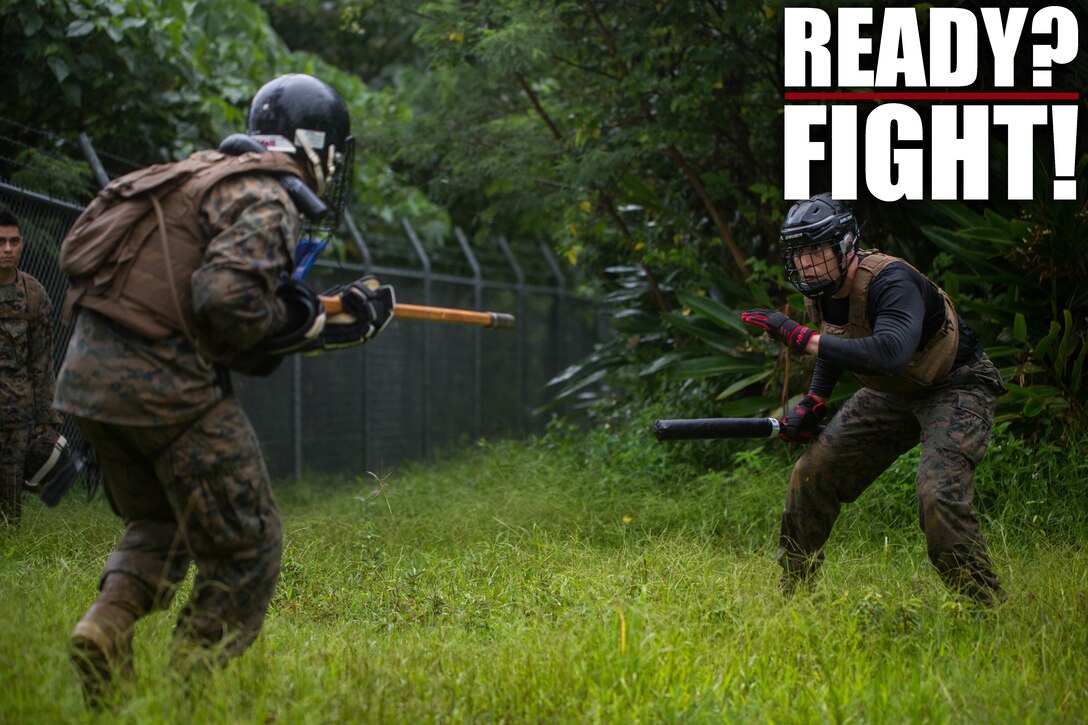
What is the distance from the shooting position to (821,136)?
757 centimetres

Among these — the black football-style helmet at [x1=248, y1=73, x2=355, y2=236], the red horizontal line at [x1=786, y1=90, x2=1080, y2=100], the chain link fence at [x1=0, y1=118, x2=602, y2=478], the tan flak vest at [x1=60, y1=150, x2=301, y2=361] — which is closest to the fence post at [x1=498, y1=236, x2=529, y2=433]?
the chain link fence at [x1=0, y1=118, x2=602, y2=478]

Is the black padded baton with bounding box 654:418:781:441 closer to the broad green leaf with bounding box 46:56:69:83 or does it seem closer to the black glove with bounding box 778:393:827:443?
the black glove with bounding box 778:393:827:443

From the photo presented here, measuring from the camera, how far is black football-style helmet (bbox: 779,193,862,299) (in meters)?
4.50

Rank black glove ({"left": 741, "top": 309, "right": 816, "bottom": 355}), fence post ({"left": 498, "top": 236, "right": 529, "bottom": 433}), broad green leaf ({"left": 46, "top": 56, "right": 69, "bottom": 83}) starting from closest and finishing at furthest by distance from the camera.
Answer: black glove ({"left": 741, "top": 309, "right": 816, "bottom": 355}) → broad green leaf ({"left": 46, "top": 56, "right": 69, "bottom": 83}) → fence post ({"left": 498, "top": 236, "right": 529, "bottom": 433})

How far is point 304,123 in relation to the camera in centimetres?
360

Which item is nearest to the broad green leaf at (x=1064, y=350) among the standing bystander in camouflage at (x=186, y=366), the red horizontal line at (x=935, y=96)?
the red horizontal line at (x=935, y=96)

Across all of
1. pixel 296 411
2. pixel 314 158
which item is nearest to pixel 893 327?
pixel 314 158

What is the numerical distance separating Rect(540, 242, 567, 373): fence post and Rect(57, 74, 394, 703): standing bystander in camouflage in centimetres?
1178

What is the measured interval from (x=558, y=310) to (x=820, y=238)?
35.7 feet

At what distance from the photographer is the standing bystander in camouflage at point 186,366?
10.4ft

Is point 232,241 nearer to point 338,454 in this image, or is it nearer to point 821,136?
point 821,136

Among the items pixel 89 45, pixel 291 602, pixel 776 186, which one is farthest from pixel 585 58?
pixel 291 602

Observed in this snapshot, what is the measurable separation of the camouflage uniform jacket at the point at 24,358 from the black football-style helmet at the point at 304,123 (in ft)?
10.8

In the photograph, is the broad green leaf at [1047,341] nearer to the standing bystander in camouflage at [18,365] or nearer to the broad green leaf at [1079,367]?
the broad green leaf at [1079,367]
